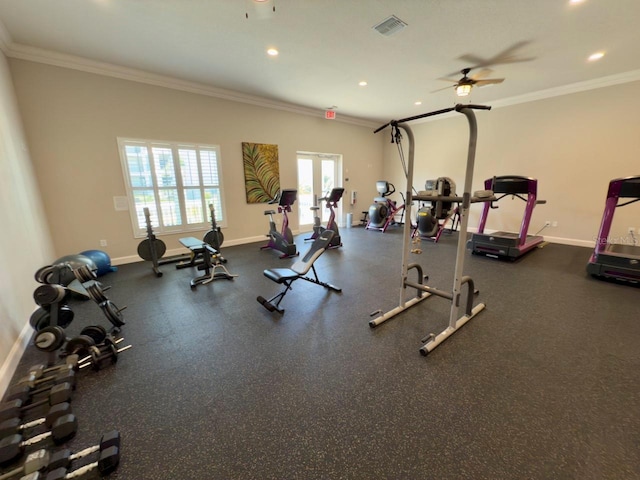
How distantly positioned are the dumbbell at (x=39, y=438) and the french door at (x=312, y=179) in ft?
19.1

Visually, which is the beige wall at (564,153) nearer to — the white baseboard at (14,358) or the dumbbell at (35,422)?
the dumbbell at (35,422)

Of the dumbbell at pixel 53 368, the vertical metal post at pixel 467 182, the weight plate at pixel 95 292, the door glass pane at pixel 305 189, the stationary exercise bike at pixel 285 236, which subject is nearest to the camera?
the dumbbell at pixel 53 368

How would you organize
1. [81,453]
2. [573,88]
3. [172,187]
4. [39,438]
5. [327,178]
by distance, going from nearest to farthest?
[81,453] → [39,438] → [172,187] → [573,88] → [327,178]

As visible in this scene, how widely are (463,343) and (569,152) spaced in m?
5.57

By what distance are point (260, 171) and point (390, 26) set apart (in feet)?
12.2

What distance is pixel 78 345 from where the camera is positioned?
202 centimetres

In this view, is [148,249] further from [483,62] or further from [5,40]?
[483,62]

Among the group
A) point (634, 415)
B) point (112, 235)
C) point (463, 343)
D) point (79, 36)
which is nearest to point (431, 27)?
point (463, 343)

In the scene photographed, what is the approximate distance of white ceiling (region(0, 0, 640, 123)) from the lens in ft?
8.63

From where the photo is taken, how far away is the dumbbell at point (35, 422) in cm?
133

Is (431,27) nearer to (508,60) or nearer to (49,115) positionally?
(508,60)

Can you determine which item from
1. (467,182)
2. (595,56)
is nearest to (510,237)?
(595,56)

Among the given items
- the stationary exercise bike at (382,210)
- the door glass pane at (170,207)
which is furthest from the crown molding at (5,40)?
the stationary exercise bike at (382,210)

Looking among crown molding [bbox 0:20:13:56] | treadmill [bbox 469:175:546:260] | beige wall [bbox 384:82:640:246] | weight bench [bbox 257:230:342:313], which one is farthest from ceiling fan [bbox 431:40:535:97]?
crown molding [bbox 0:20:13:56]
